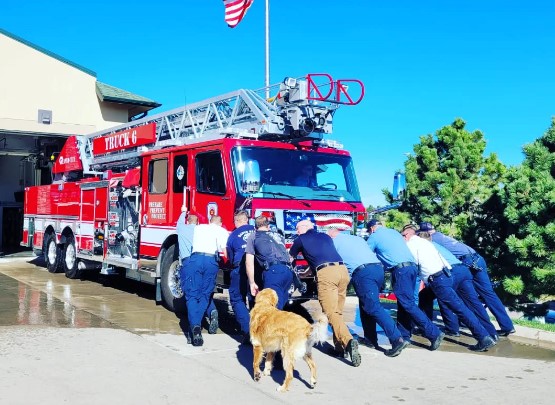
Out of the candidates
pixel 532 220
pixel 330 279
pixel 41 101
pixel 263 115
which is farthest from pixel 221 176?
pixel 41 101

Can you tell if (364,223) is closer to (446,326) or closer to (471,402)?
(446,326)

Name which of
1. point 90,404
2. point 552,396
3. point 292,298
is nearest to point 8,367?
point 90,404

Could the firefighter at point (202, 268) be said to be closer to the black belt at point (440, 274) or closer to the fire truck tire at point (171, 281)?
the fire truck tire at point (171, 281)

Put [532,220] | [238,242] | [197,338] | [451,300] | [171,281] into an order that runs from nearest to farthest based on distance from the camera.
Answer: [197,338] → [238,242] → [451,300] → [171,281] → [532,220]

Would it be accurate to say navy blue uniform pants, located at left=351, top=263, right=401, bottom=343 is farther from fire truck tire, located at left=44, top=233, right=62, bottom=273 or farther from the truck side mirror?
fire truck tire, located at left=44, top=233, right=62, bottom=273

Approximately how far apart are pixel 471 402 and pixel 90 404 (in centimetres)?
325

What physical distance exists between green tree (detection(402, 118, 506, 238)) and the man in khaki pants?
9.97m

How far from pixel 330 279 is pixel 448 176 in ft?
35.3

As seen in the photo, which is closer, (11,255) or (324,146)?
(324,146)

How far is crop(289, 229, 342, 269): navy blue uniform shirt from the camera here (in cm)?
655

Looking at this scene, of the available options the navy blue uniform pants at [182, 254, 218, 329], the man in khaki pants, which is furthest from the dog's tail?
the navy blue uniform pants at [182, 254, 218, 329]

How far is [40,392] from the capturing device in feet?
16.8

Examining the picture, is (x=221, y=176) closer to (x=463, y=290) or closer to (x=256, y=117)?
(x=256, y=117)

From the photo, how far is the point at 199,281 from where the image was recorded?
741cm
